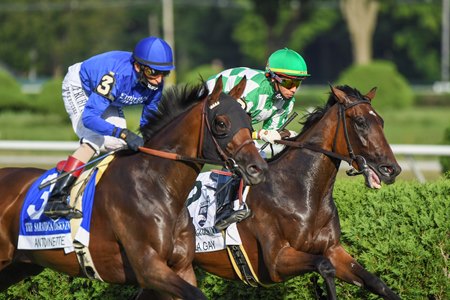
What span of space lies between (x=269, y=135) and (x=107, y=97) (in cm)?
110

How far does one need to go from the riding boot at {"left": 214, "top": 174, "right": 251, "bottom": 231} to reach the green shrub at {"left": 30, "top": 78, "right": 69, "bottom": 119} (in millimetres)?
18569

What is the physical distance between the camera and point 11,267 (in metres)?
5.80

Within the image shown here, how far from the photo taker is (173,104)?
5.21 metres

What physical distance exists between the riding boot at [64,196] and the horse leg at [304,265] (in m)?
1.22

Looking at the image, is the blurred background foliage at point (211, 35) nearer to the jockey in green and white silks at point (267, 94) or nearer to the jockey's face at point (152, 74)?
the jockey in green and white silks at point (267, 94)

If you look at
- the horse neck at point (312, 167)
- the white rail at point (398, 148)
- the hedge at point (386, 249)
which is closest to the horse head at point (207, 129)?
the horse neck at point (312, 167)

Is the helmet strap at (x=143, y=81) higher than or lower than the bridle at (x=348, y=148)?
higher

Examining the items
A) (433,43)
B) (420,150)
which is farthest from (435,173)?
(433,43)

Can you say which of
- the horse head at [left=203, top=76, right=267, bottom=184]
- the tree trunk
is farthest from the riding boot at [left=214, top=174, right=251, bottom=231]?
the tree trunk

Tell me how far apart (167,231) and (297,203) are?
0.95m

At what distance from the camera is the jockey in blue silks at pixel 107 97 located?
5.14 m

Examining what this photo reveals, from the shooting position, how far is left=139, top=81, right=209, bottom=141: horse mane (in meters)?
5.15

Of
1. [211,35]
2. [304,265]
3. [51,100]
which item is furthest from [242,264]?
[211,35]

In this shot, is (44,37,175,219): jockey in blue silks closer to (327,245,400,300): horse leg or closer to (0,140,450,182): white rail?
(327,245,400,300): horse leg
